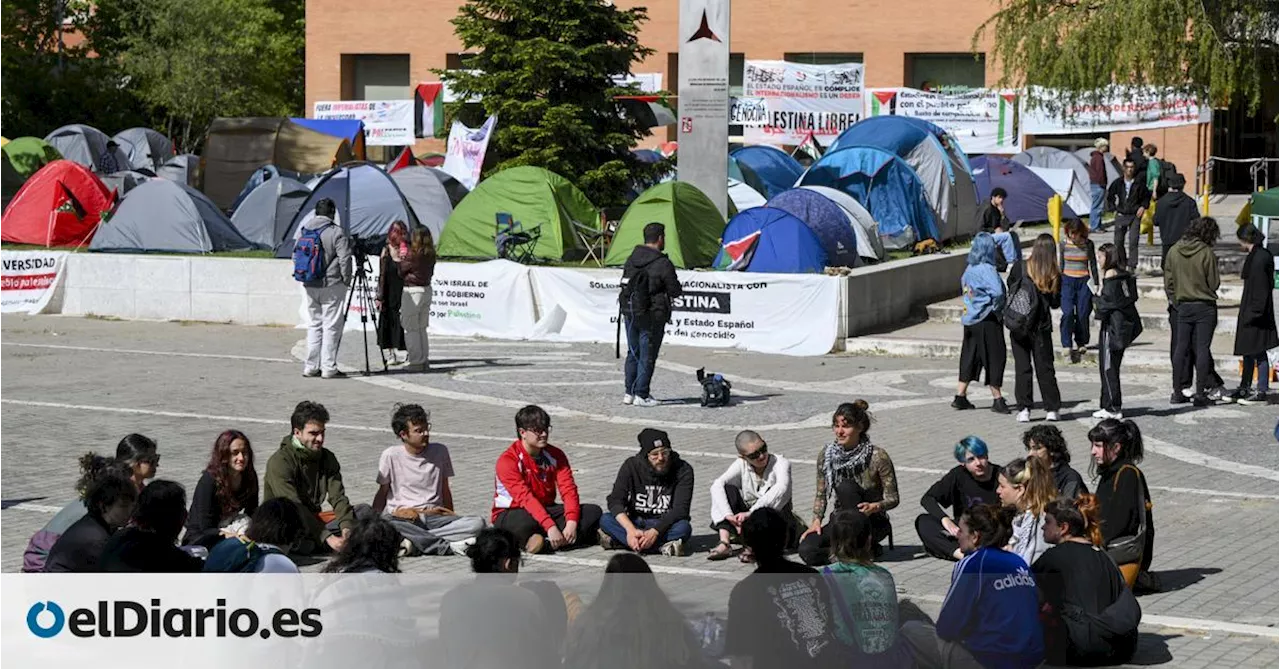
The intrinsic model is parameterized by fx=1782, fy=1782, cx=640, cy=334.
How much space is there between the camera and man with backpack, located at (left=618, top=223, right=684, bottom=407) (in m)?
16.3

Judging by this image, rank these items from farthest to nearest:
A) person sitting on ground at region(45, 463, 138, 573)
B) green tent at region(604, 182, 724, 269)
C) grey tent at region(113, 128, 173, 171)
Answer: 1. grey tent at region(113, 128, 173, 171)
2. green tent at region(604, 182, 724, 269)
3. person sitting on ground at region(45, 463, 138, 573)

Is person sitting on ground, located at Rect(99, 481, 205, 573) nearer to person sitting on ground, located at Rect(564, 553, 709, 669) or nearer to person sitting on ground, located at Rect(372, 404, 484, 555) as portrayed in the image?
person sitting on ground, located at Rect(564, 553, 709, 669)

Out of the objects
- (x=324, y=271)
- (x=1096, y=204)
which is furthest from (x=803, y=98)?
(x=324, y=271)

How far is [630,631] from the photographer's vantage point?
6.55 metres

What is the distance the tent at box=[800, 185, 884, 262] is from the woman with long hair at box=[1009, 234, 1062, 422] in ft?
26.8

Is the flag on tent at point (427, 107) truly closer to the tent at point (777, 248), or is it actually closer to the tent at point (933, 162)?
the tent at point (933, 162)

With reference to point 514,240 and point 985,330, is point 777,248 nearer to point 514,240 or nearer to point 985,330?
point 514,240

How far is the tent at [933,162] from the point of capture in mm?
28781

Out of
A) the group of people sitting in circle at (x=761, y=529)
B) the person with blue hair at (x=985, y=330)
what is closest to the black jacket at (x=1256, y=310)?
the person with blue hair at (x=985, y=330)

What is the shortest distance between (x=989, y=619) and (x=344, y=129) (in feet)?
120

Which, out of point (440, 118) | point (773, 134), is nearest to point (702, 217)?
point (773, 134)

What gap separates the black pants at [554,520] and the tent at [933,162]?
18.1 metres

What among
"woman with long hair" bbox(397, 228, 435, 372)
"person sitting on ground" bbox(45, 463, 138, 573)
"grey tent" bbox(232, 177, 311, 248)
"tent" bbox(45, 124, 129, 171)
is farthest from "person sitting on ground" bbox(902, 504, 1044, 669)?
"tent" bbox(45, 124, 129, 171)

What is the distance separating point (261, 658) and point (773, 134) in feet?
108
